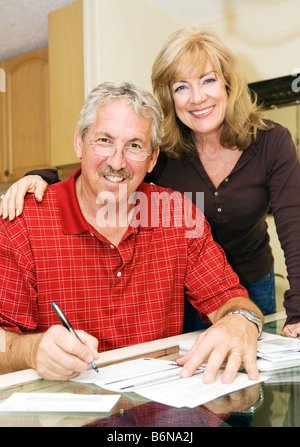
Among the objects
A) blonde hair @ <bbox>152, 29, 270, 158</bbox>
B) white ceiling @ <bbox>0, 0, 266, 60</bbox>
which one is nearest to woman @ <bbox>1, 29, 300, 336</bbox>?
blonde hair @ <bbox>152, 29, 270, 158</bbox>

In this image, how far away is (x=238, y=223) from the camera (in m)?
1.44

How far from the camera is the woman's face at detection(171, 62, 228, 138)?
1338mm

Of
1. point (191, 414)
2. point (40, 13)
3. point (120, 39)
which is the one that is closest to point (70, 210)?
point (191, 414)

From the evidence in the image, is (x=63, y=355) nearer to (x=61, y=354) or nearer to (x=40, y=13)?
(x=61, y=354)

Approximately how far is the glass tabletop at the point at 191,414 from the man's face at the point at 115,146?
570 millimetres

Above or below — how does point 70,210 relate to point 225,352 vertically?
above

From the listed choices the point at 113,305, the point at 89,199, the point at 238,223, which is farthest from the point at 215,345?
the point at 238,223

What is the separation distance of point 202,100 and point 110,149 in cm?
37

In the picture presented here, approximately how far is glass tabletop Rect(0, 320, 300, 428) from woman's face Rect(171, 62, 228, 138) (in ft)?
2.89

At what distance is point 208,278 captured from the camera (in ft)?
3.95

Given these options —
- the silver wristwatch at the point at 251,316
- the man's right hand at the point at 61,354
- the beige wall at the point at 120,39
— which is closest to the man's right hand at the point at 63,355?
the man's right hand at the point at 61,354

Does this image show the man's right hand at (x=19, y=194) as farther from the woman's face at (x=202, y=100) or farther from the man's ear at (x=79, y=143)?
the woman's face at (x=202, y=100)

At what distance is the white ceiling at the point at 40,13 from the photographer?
253cm
